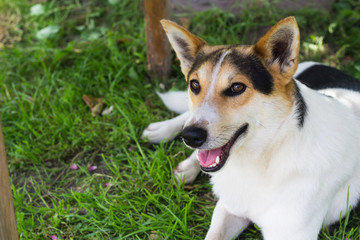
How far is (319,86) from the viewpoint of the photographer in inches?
138

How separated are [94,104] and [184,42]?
1777 millimetres

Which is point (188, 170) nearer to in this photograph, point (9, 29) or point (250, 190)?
point (250, 190)

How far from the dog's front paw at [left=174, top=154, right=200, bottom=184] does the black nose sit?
1116mm

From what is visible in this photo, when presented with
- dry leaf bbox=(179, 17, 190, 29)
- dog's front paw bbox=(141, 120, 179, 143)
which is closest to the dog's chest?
dog's front paw bbox=(141, 120, 179, 143)

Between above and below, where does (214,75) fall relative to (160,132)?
above

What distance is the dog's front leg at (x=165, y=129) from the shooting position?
12.8ft

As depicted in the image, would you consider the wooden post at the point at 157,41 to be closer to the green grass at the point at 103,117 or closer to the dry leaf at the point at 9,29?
the green grass at the point at 103,117

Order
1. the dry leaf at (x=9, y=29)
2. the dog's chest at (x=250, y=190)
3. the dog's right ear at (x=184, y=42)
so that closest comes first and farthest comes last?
the dog's chest at (x=250, y=190)
the dog's right ear at (x=184, y=42)
the dry leaf at (x=9, y=29)

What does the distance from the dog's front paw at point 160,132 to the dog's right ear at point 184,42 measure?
1.10 meters

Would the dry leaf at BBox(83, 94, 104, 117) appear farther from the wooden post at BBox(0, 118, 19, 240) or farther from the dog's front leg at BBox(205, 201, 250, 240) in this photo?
the wooden post at BBox(0, 118, 19, 240)

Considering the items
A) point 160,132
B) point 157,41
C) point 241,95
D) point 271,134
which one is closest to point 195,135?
point 241,95

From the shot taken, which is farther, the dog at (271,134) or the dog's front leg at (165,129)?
the dog's front leg at (165,129)

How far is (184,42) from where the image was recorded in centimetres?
290

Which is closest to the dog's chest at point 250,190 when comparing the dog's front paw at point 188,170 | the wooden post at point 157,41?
the dog's front paw at point 188,170
